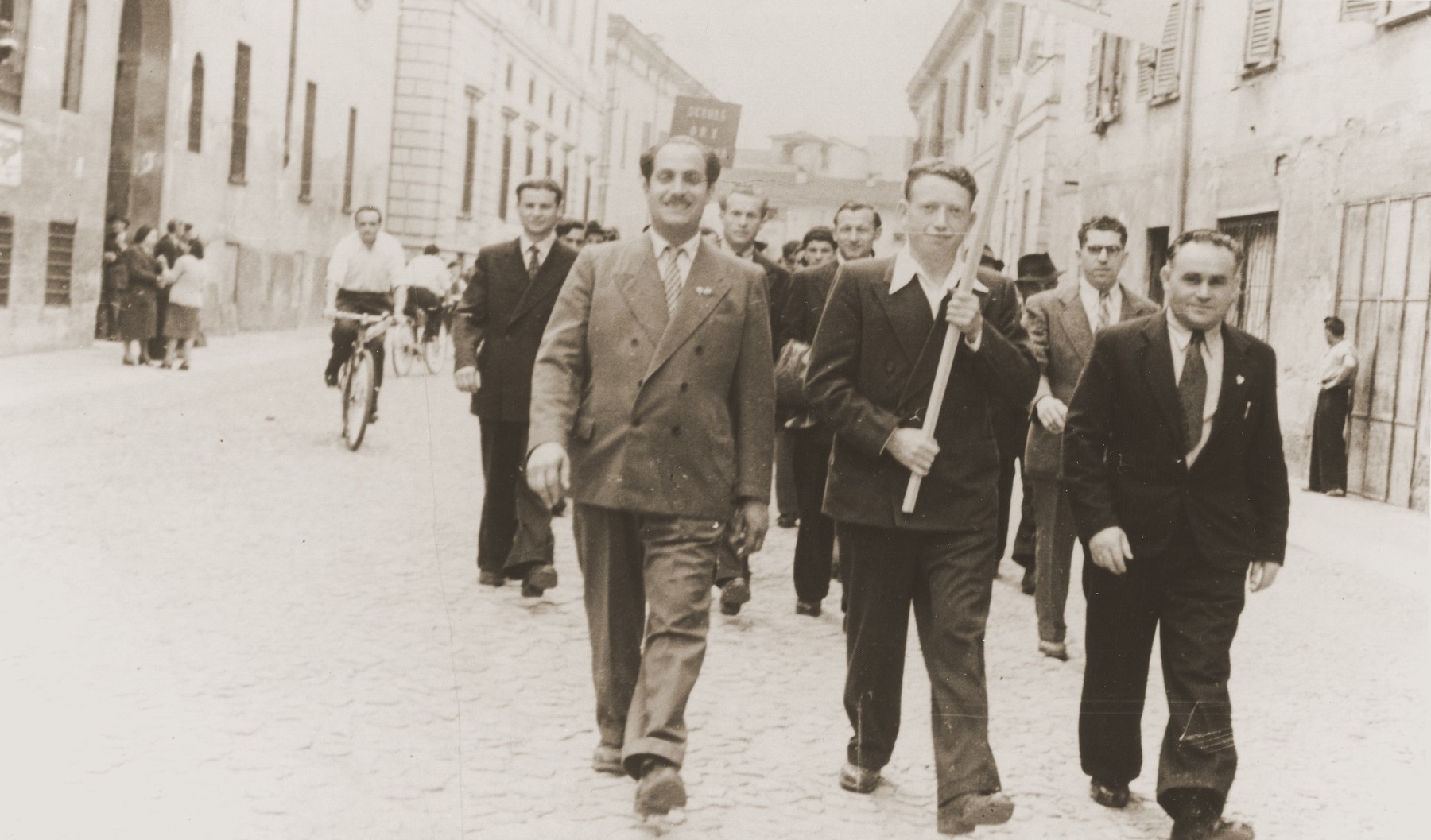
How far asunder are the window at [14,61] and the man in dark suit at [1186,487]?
1514 centimetres

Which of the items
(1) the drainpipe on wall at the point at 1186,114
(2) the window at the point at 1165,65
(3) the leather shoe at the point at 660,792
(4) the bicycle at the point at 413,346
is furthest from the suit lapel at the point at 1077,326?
(4) the bicycle at the point at 413,346

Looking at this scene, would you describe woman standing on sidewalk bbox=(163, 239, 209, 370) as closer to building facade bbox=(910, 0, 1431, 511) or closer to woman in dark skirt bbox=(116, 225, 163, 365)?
woman in dark skirt bbox=(116, 225, 163, 365)

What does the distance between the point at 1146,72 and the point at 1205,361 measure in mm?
16573

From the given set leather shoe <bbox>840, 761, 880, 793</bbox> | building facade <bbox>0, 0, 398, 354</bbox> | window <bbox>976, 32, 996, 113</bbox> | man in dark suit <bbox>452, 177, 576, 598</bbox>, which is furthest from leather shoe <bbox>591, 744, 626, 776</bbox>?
window <bbox>976, 32, 996, 113</bbox>

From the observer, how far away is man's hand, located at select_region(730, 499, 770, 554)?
4.76 meters

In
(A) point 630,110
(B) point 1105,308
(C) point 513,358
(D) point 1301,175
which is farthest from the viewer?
(A) point 630,110

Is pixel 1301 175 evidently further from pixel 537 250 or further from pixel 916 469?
pixel 916 469

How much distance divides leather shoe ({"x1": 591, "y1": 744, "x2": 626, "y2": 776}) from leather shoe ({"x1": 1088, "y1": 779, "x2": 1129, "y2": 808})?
138 cm

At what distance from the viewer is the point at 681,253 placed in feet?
15.9

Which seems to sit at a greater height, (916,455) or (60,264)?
(60,264)

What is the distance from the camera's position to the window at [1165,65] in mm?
19328

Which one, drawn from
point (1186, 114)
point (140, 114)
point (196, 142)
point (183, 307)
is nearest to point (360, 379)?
point (183, 307)

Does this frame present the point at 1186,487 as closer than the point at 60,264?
Yes

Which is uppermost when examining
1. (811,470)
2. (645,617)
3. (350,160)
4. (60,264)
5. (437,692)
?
(350,160)
